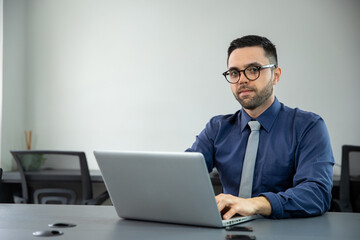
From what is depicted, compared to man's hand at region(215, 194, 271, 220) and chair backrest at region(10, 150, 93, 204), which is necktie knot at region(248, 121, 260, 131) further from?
chair backrest at region(10, 150, 93, 204)

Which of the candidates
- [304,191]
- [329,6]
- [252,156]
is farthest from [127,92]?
[304,191]

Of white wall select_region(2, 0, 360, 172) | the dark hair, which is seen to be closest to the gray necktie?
the dark hair

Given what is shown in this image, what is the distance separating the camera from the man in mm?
1654

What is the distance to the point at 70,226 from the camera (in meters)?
1.28

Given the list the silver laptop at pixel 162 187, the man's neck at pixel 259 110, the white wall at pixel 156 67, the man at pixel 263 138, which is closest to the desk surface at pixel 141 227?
the silver laptop at pixel 162 187

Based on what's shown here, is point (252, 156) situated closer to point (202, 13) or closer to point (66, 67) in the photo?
point (202, 13)

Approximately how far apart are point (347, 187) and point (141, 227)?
2.25 m

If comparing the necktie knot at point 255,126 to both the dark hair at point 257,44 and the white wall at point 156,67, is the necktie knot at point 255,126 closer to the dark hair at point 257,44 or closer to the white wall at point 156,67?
the dark hair at point 257,44

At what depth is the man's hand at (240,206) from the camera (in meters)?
1.33

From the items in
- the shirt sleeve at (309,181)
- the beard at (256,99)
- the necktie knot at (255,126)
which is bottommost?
the shirt sleeve at (309,181)

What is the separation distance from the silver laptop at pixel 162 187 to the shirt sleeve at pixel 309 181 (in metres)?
0.13

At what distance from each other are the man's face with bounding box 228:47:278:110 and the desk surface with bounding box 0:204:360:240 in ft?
1.71

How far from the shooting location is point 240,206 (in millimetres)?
1336

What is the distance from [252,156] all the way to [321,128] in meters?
0.27
